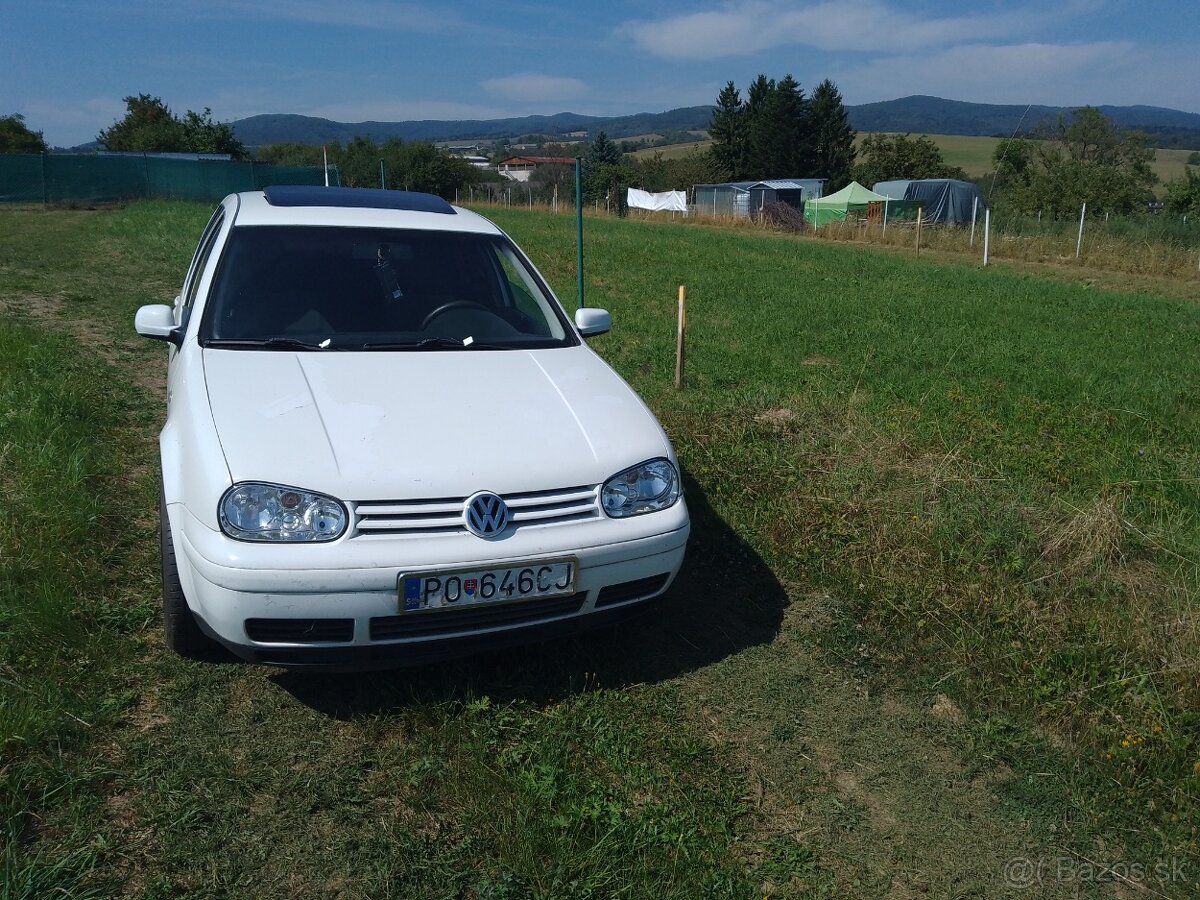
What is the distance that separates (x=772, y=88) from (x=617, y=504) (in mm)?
70273

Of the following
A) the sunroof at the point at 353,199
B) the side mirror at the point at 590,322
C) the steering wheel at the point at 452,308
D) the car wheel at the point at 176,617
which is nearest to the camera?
the car wheel at the point at 176,617

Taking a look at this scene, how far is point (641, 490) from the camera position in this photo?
319cm

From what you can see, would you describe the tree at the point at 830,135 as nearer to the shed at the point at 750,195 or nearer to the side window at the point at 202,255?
the shed at the point at 750,195

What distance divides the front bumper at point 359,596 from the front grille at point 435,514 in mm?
45

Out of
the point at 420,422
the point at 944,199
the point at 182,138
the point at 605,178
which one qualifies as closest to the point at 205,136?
the point at 182,138

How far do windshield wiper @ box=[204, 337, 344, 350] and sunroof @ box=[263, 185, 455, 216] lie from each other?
1.11 metres

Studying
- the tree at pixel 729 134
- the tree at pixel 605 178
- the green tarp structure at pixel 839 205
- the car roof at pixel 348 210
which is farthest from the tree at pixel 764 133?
the car roof at pixel 348 210

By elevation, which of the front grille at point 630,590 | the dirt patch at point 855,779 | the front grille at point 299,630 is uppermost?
the front grille at point 299,630

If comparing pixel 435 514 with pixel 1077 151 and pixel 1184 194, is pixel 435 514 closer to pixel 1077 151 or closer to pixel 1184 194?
pixel 1184 194

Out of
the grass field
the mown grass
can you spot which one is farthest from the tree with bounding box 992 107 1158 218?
the grass field

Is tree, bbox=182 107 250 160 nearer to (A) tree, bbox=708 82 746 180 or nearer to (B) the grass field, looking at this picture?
(A) tree, bbox=708 82 746 180

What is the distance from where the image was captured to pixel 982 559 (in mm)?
4094

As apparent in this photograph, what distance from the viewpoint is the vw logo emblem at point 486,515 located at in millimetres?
2795

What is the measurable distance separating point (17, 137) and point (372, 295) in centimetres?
6587
